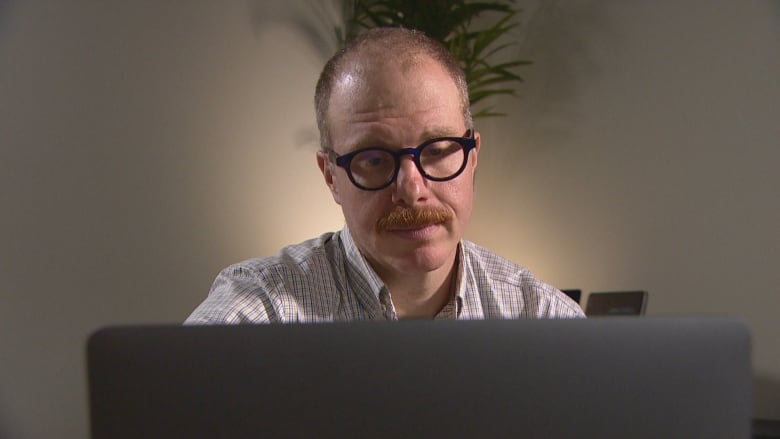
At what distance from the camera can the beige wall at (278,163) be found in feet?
5.77

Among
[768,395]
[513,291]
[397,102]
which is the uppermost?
[397,102]

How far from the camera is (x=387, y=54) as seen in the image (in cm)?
133

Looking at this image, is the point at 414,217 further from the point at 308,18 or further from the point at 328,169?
the point at 308,18

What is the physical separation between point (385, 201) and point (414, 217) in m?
0.05

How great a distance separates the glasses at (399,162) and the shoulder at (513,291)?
0.92 ft

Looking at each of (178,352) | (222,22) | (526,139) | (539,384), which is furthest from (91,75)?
(526,139)

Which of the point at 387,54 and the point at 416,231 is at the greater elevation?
the point at 387,54

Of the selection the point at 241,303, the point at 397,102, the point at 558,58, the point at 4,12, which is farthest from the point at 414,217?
Result: the point at 558,58

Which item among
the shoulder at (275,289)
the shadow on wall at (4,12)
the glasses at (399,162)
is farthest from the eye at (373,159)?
the shadow on wall at (4,12)

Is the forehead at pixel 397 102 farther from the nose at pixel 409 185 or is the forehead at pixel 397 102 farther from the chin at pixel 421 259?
the chin at pixel 421 259

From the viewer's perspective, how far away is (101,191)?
75.7 inches

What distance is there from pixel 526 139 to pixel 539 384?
2.92 meters

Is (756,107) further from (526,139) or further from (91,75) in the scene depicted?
(91,75)

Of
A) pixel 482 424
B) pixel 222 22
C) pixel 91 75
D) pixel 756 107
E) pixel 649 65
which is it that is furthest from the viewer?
pixel 649 65
